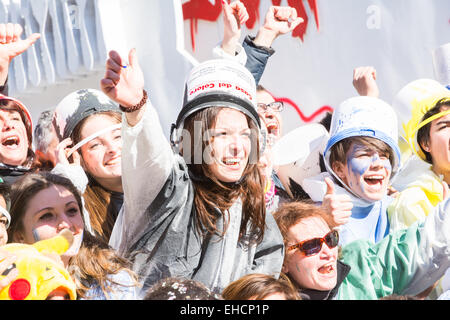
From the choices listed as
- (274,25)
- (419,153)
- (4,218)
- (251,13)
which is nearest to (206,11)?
(251,13)

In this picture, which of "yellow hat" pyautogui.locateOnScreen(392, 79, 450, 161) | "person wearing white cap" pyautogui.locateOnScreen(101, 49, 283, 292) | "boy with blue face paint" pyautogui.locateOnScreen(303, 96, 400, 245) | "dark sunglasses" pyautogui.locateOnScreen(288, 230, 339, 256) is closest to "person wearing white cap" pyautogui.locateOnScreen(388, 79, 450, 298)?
"yellow hat" pyautogui.locateOnScreen(392, 79, 450, 161)

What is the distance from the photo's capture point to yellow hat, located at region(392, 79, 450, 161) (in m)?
3.50

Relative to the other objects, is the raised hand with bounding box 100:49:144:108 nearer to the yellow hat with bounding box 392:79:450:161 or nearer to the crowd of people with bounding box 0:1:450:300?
the crowd of people with bounding box 0:1:450:300

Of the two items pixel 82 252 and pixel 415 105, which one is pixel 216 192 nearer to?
pixel 82 252

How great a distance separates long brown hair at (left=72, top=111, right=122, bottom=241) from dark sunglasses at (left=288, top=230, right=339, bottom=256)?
72cm

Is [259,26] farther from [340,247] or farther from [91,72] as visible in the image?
[340,247]

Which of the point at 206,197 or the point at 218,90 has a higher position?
the point at 218,90

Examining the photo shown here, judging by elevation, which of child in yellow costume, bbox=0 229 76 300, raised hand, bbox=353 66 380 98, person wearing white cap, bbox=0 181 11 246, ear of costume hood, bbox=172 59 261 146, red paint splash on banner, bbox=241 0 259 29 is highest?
red paint splash on banner, bbox=241 0 259 29

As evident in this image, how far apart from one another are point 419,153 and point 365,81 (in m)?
0.42

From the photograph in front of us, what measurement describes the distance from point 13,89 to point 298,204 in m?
1.64

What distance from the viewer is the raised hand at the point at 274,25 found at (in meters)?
3.48

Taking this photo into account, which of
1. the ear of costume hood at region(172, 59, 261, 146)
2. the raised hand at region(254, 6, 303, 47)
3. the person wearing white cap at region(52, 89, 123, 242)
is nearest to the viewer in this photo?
the ear of costume hood at region(172, 59, 261, 146)

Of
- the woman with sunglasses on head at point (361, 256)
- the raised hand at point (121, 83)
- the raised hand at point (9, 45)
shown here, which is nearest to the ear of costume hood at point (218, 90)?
the raised hand at point (121, 83)

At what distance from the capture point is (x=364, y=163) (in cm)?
330
